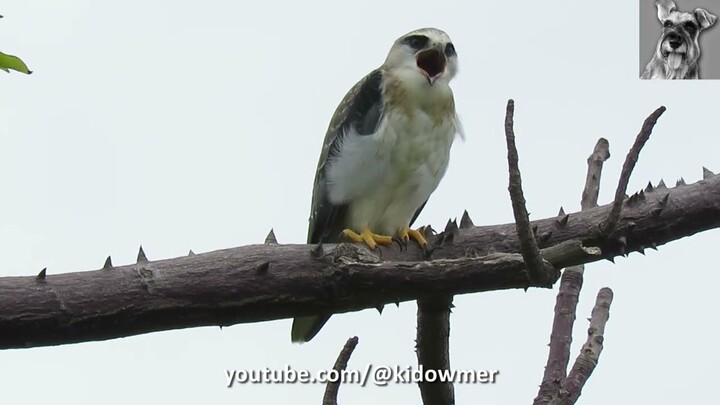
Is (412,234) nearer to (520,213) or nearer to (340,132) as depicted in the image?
(340,132)

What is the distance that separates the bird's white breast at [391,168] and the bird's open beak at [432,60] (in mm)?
299

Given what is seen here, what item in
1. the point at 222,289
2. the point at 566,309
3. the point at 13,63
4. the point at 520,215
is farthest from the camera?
the point at 566,309

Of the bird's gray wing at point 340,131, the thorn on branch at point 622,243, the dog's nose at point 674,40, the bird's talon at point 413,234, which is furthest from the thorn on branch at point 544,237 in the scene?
the dog's nose at point 674,40

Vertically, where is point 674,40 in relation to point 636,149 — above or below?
above

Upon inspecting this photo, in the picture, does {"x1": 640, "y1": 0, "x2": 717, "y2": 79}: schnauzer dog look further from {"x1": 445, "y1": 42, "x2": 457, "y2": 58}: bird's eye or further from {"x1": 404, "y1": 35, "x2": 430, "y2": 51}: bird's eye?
{"x1": 404, "y1": 35, "x2": 430, "y2": 51}: bird's eye

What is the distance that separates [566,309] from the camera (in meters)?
4.39

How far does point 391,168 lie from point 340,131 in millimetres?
419

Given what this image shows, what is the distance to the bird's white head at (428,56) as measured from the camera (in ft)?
19.2

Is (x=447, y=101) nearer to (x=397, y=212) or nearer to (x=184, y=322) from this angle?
(x=397, y=212)

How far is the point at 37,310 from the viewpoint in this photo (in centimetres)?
345

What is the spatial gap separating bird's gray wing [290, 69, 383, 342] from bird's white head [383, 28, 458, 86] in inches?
5.8

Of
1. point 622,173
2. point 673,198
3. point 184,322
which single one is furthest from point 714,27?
point 184,322

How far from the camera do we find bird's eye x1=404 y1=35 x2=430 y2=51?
19.4ft

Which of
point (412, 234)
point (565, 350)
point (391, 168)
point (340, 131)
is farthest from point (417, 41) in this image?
point (565, 350)
